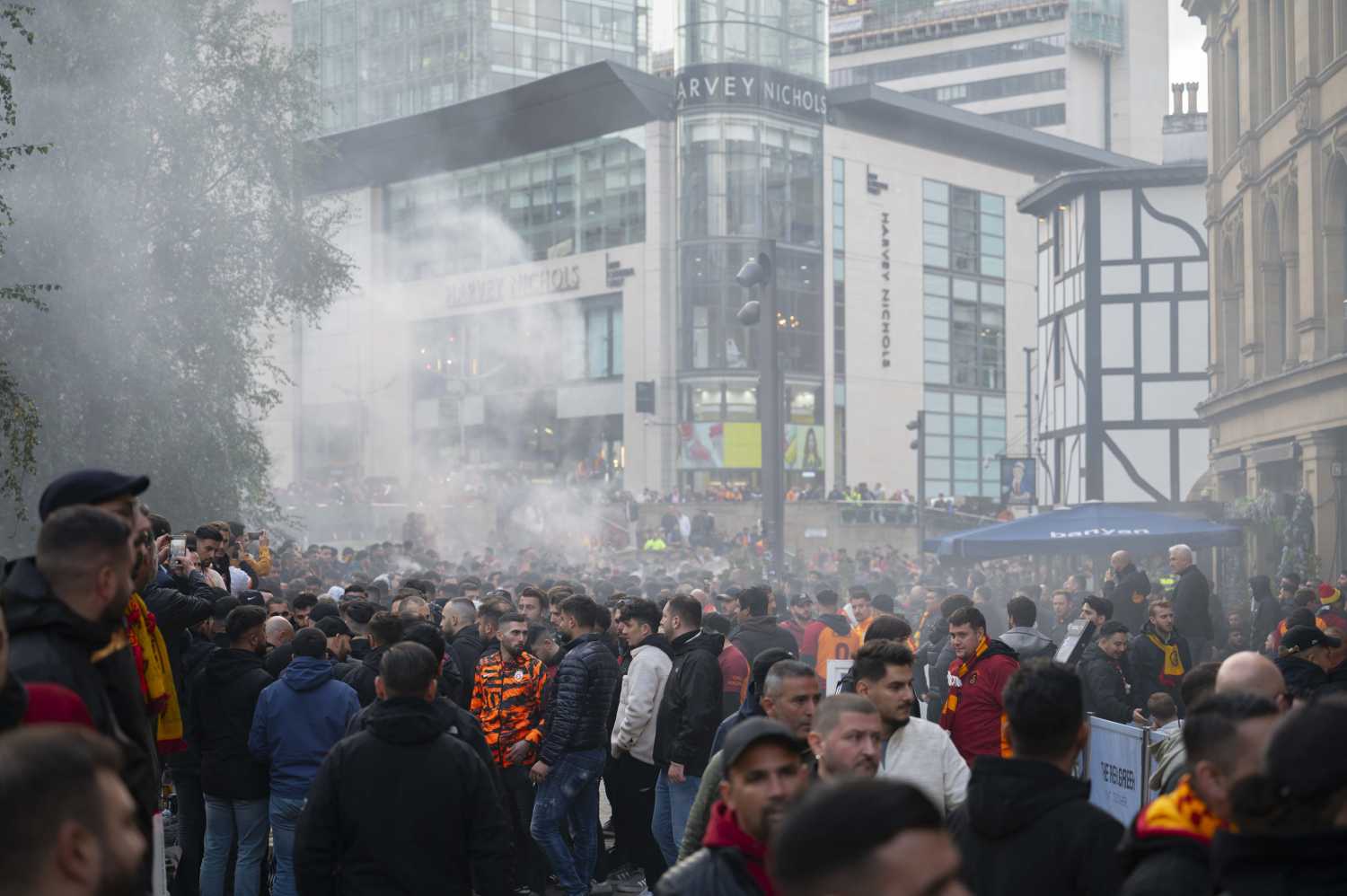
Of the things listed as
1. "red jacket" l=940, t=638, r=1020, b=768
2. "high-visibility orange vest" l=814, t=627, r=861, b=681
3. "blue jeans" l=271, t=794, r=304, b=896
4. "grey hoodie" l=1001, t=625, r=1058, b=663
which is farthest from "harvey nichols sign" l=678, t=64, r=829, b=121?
"blue jeans" l=271, t=794, r=304, b=896

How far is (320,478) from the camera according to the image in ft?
193

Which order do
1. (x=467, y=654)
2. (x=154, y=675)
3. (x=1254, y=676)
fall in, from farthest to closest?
(x=467, y=654)
(x=154, y=675)
(x=1254, y=676)

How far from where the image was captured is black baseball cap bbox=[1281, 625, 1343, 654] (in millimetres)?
7020

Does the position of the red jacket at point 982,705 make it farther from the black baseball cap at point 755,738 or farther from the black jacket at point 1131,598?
the black jacket at point 1131,598

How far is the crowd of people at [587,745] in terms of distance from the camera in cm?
240

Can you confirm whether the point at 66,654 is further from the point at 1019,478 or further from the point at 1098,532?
the point at 1019,478

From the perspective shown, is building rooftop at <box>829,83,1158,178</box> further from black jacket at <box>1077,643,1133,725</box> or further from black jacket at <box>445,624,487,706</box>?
black jacket at <box>445,624,487,706</box>

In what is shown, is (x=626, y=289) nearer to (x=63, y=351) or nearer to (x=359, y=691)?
(x=63, y=351)

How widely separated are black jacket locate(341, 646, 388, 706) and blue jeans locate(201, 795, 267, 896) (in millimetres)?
778

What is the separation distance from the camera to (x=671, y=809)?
8.31m

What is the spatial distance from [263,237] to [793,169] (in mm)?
28643

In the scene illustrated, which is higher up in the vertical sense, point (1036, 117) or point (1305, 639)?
point (1036, 117)

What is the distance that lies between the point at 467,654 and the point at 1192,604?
8.03 metres

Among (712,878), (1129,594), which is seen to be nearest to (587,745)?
(712,878)
